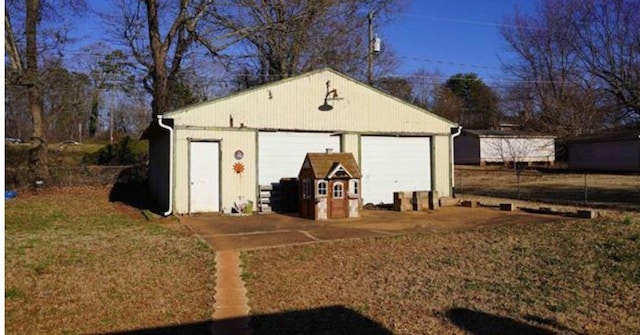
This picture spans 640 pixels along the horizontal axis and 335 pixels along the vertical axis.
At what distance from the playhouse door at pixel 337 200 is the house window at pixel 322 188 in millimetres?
126

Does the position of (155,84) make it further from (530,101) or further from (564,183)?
(530,101)

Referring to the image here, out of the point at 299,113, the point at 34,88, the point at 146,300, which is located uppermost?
the point at 34,88

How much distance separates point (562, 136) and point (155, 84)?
29653mm

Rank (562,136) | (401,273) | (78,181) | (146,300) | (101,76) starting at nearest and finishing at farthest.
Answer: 1. (146,300)
2. (401,273)
3. (78,181)
4. (101,76)
5. (562,136)

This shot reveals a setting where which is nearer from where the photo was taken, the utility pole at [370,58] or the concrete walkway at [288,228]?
the concrete walkway at [288,228]

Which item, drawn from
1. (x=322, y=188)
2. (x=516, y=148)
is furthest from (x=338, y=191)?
(x=516, y=148)

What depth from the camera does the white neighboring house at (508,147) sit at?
3919 centimetres

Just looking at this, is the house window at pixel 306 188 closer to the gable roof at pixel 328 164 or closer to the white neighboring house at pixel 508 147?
the gable roof at pixel 328 164

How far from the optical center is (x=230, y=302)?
17.7 feet

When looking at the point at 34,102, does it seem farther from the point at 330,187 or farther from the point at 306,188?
the point at 330,187

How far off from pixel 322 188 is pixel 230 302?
24.6 ft

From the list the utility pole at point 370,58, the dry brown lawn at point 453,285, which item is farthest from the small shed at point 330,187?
the utility pole at point 370,58

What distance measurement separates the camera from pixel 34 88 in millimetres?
21297

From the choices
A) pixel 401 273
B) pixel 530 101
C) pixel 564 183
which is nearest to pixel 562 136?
pixel 530 101
